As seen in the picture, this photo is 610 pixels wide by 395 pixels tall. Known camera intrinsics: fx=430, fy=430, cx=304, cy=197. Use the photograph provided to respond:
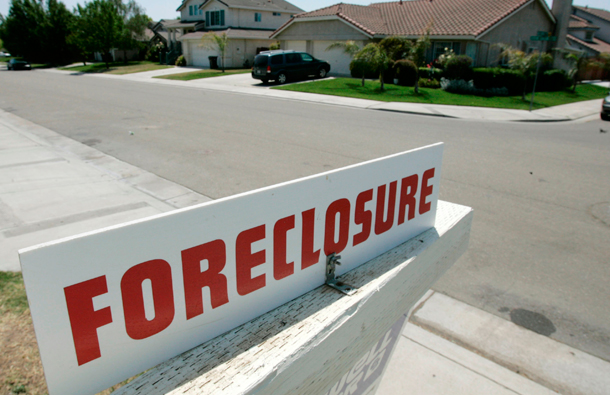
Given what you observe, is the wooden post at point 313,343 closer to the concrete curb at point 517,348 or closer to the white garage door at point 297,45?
the concrete curb at point 517,348

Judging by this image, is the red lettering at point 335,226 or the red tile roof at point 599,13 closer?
the red lettering at point 335,226

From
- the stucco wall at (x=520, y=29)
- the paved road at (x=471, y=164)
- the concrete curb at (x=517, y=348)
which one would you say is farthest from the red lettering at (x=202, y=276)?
the stucco wall at (x=520, y=29)

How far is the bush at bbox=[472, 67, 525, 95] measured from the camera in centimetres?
2328

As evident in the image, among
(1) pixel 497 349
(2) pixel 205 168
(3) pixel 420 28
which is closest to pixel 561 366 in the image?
(1) pixel 497 349

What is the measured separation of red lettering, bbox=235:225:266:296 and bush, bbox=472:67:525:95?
81.8ft

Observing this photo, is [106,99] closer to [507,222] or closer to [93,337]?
[507,222]

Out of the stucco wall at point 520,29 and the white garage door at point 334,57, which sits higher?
the stucco wall at point 520,29

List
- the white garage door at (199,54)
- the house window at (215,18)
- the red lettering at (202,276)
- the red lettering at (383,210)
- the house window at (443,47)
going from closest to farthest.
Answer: the red lettering at (202,276)
the red lettering at (383,210)
the house window at (443,47)
the white garage door at (199,54)
the house window at (215,18)

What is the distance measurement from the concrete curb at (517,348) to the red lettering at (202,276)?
262 cm

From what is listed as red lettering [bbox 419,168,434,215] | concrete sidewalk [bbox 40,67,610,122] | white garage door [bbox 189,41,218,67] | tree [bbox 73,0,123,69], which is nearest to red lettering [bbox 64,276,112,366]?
red lettering [bbox 419,168,434,215]

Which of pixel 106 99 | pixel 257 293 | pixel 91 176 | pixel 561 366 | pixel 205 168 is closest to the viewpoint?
pixel 257 293

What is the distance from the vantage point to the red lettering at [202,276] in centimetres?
135

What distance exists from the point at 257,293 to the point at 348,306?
13.7 inches

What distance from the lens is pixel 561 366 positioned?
10.3 feet
